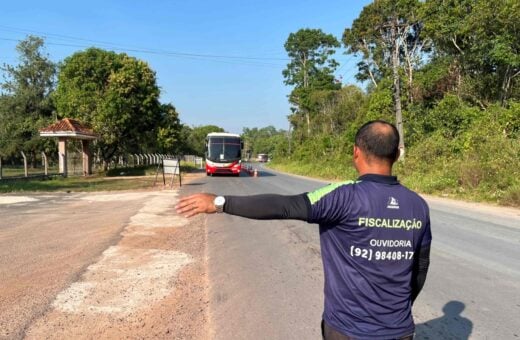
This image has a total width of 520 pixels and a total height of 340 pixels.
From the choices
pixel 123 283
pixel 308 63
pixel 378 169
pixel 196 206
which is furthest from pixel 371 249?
pixel 308 63

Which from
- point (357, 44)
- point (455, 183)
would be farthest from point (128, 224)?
point (357, 44)

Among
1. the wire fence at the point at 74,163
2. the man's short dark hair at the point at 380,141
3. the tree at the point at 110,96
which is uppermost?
the tree at the point at 110,96

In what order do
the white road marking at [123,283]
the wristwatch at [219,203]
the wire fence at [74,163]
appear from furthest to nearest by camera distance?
1. the wire fence at [74,163]
2. the white road marking at [123,283]
3. the wristwatch at [219,203]

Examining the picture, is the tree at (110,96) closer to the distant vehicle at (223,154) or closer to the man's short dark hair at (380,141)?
the distant vehicle at (223,154)

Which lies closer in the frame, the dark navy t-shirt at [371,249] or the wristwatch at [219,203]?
the dark navy t-shirt at [371,249]

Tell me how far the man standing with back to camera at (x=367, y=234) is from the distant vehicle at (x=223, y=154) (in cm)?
3392

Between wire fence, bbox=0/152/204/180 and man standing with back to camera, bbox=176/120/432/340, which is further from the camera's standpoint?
wire fence, bbox=0/152/204/180

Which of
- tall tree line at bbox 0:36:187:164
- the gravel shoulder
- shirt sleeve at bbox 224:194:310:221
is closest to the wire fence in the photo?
tall tree line at bbox 0:36:187:164

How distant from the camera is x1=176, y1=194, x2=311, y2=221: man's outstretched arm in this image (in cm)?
232

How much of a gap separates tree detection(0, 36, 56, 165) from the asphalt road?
4648 cm

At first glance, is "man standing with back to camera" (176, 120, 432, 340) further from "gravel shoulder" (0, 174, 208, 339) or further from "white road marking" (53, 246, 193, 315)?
"white road marking" (53, 246, 193, 315)

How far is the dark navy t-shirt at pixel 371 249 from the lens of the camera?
2.28m

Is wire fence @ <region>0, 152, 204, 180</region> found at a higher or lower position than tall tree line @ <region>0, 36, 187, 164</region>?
lower

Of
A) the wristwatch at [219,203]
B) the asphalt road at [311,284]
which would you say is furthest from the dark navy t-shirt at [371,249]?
the asphalt road at [311,284]
